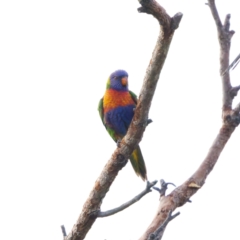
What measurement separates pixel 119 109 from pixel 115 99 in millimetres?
226

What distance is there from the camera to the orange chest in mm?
7907

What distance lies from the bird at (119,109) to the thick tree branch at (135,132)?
102 inches

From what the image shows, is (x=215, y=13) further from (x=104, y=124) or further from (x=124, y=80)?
(x=104, y=124)

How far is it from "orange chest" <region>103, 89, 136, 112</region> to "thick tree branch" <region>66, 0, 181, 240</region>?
2.91 m

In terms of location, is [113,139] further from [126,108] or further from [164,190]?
[164,190]

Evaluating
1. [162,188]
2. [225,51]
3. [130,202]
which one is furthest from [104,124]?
[130,202]

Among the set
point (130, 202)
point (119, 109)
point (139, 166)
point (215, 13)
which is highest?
point (119, 109)

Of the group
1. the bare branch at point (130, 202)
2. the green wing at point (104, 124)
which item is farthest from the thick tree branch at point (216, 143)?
the green wing at point (104, 124)

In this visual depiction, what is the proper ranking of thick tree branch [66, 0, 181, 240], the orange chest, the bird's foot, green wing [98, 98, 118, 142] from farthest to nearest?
green wing [98, 98, 118, 142]
the orange chest
the bird's foot
thick tree branch [66, 0, 181, 240]

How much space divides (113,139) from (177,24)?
13.3 ft

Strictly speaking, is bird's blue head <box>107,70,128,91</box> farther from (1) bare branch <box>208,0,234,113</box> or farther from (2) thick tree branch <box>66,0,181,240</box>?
(2) thick tree branch <box>66,0,181,240</box>

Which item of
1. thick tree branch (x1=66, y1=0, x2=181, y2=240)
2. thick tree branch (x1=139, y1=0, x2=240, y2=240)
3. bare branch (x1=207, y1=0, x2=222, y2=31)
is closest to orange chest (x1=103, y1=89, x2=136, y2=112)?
thick tree branch (x1=139, y1=0, x2=240, y2=240)

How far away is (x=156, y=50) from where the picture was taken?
4418 mm

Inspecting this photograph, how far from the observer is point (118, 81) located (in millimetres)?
8156
